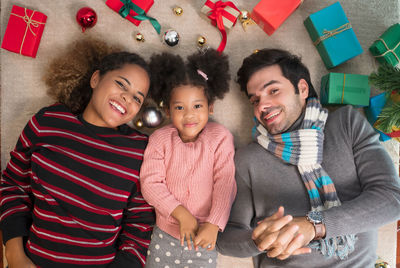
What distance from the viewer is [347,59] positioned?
5.17 ft

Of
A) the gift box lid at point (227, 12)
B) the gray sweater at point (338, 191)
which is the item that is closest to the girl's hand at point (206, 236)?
the gray sweater at point (338, 191)

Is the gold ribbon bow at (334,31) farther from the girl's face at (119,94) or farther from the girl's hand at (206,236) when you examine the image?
the girl's hand at (206,236)

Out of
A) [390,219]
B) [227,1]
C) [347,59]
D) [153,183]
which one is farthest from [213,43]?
[390,219]

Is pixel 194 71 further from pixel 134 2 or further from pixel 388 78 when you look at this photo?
pixel 388 78

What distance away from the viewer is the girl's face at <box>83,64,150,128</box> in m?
1.38

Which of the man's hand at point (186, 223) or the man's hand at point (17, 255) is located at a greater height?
the man's hand at point (186, 223)

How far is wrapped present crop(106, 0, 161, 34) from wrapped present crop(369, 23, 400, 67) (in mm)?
1284

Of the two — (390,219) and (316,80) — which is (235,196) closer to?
(390,219)

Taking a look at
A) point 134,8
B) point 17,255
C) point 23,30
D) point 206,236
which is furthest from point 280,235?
point 23,30

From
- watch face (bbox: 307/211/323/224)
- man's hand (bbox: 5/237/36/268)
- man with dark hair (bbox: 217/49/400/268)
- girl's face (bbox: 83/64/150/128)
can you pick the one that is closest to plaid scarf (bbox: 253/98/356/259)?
man with dark hair (bbox: 217/49/400/268)

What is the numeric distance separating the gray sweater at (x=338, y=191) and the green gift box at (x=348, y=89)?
0.47 ft

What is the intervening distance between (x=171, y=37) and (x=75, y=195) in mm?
969

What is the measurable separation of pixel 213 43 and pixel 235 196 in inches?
35.8

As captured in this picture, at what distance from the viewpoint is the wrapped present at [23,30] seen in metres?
1.53
